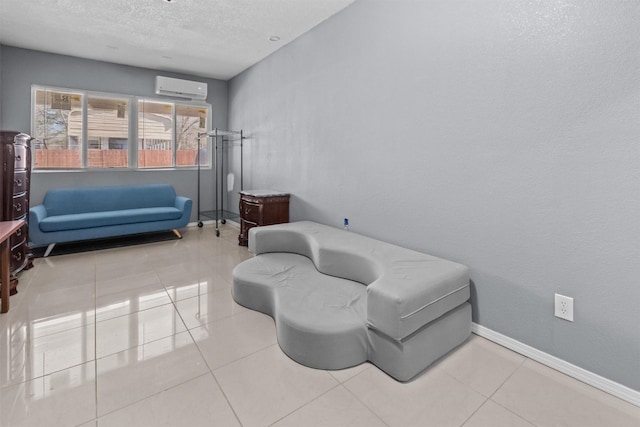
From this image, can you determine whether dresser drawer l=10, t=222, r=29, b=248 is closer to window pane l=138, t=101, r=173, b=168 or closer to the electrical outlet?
window pane l=138, t=101, r=173, b=168

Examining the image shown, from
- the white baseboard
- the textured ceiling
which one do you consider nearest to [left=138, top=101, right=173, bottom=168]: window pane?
the textured ceiling

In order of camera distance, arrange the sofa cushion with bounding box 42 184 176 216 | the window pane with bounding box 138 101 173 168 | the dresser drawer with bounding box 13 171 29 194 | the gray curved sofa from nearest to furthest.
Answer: the gray curved sofa
the dresser drawer with bounding box 13 171 29 194
the sofa cushion with bounding box 42 184 176 216
the window pane with bounding box 138 101 173 168

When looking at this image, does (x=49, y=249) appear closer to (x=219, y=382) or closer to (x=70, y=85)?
(x=70, y=85)

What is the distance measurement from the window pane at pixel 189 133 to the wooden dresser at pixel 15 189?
2.37 metres

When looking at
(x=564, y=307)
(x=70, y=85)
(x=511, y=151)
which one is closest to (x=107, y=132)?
(x=70, y=85)

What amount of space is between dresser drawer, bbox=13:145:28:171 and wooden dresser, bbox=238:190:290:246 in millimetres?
2372

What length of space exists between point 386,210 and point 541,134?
51.5 inches

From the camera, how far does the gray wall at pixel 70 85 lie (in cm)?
423

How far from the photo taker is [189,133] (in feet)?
19.0

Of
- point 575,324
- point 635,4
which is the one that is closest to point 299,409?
point 575,324

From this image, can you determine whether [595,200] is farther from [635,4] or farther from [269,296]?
[269,296]

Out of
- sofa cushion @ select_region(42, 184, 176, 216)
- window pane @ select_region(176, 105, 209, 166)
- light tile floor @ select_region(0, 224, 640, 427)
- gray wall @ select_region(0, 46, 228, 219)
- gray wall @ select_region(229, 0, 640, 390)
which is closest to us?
light tile floor @ select_region(0, 224, 640, 427)

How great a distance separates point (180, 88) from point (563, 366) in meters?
5.91

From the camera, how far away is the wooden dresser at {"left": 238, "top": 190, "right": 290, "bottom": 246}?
409 centimetres
